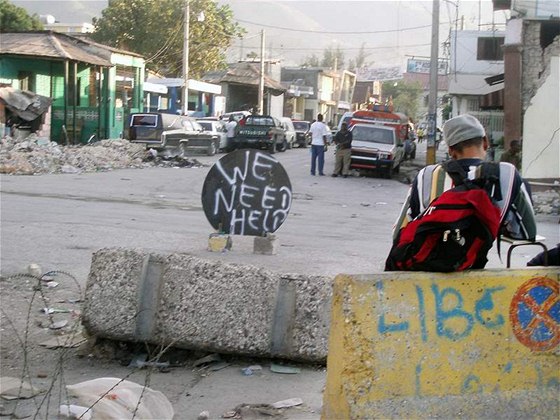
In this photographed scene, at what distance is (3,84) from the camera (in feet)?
106

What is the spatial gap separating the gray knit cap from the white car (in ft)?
106

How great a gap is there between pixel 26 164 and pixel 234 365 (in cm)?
1946

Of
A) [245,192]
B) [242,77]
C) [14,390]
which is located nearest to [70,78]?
[242,77]

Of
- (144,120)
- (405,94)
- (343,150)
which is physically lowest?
(343,150)

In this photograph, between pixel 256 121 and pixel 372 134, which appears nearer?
pixel 372 134

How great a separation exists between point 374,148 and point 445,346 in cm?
2409

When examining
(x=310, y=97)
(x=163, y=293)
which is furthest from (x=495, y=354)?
(x=310, y=97)

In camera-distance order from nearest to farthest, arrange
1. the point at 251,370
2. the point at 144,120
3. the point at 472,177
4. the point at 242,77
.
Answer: the point at 472,177 → the point at 251,370 → the point at 144,120 → the point at 242,77

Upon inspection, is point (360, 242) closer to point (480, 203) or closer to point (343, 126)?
point (480, 203)

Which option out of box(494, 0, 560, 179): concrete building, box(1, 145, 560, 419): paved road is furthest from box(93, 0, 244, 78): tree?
box(1, 145, 560, 419): paved road

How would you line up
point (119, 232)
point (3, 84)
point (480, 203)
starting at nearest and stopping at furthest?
point (480, 203) → point (119, 232) → point (3, 84)

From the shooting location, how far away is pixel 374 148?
27.6 m

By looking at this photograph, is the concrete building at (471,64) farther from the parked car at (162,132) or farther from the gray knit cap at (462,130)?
the gray knit cap at (462,130)

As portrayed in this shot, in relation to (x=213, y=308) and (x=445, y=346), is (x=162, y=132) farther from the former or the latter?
(x=445, y=346)
